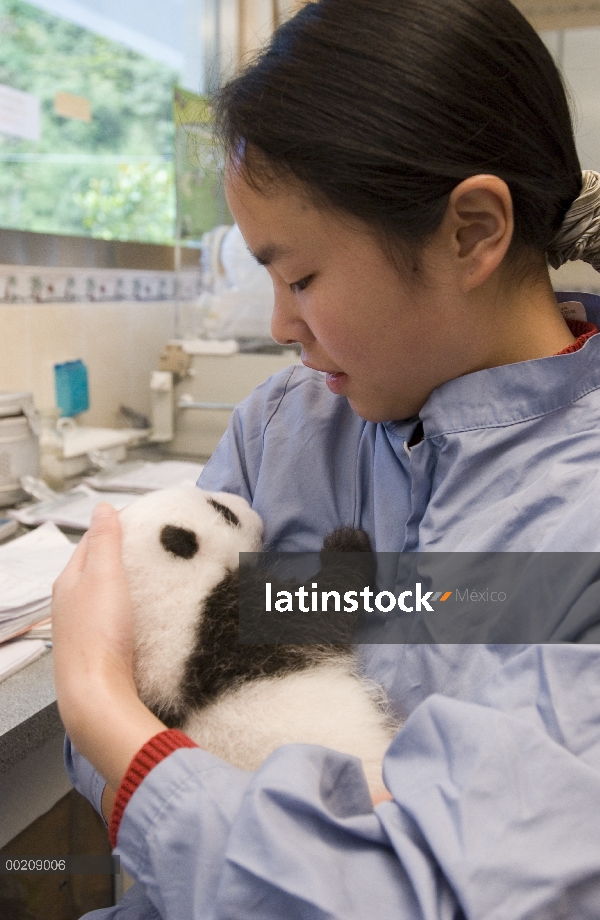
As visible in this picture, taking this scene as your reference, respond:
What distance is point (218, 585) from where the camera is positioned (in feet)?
3.05

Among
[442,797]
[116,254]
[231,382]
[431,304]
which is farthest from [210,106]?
[116,254]

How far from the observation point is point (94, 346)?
8.20 ft

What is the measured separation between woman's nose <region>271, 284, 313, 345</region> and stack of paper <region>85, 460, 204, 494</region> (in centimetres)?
106

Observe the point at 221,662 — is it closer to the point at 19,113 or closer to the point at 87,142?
the point at 19,113

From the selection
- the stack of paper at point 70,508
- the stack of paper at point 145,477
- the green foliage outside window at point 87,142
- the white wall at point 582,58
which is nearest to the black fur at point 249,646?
the stack of paper at point 70,508

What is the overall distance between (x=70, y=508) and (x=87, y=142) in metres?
1.63

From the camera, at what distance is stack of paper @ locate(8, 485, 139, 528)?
5.56ft

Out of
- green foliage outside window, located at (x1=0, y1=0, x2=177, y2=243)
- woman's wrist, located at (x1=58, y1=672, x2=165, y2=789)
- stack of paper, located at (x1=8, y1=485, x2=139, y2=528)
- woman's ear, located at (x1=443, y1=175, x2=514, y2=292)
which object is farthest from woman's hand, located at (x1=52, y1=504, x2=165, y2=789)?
green foliage outside window, located at (x1=0, y1=0, x2=177, y2=243)

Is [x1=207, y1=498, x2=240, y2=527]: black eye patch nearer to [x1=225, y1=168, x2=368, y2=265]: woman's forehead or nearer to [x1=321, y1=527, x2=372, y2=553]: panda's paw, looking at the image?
[x1=321, y1=527, x2=372, y2=553]: panda's paw

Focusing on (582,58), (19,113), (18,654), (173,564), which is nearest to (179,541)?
(173,564)

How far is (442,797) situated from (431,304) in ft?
1.52

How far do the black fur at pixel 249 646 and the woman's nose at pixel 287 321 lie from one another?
0.80 feet

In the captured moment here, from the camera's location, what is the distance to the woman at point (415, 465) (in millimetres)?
556

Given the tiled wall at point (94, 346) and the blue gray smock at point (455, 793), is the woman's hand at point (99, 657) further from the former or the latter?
the tiled wall at point (94, 346)
